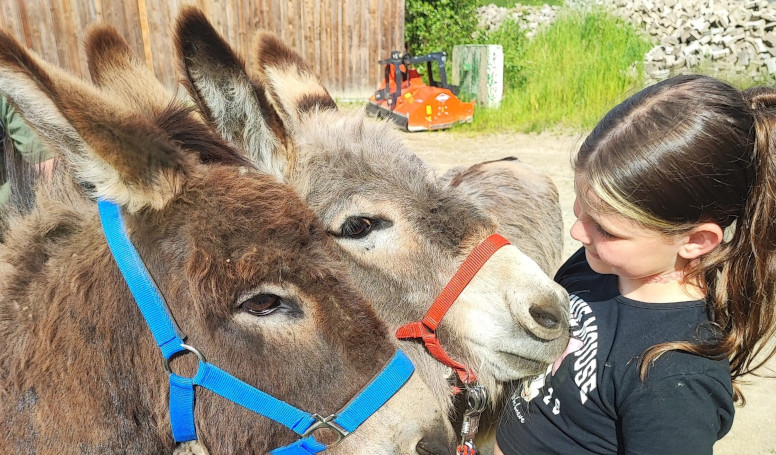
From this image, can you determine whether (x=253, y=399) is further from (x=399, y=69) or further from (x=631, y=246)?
(x=399, y=69)

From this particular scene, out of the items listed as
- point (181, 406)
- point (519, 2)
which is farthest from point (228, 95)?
point (519, 2)

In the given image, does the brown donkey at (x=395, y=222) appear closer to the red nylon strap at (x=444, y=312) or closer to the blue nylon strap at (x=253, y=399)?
the red nylon strap at (x=444, y=312)

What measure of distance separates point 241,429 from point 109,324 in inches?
18.4

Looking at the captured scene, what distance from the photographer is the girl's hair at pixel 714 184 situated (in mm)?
1647

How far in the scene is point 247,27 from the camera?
37.1 feet

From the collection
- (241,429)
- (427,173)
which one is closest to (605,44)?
(427,173)

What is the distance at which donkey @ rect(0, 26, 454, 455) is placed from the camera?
1420 millimetres

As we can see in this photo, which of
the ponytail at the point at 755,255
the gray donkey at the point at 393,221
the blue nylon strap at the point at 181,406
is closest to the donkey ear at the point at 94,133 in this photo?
the blue nylon strap at the point at 181,406

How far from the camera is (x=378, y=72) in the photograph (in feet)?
40.5

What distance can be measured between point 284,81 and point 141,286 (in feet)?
6.98

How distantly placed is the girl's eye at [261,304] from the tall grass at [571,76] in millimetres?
9010

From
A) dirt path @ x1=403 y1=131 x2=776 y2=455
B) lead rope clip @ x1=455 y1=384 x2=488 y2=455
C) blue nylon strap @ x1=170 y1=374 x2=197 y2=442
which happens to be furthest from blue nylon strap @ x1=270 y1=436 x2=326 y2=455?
dirt path @ x1=403 y1=131 x2=776 y2=455

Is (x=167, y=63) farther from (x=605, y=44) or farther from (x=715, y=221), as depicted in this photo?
(x=715, y=221)

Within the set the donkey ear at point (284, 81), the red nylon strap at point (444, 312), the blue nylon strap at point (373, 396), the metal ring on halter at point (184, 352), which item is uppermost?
the donkey ear at point (284, 81)
